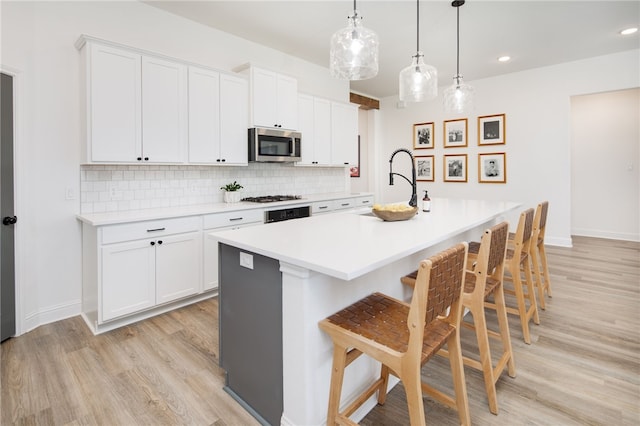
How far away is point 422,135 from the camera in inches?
267

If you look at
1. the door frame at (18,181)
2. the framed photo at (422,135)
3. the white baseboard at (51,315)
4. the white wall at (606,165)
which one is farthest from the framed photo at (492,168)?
the door frame at (18,181)

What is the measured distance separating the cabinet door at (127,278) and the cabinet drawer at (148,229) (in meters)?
0.06

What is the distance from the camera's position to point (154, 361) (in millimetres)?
2264

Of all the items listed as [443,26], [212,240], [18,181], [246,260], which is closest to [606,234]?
[443,26]

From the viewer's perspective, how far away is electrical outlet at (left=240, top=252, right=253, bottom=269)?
68.1 inches

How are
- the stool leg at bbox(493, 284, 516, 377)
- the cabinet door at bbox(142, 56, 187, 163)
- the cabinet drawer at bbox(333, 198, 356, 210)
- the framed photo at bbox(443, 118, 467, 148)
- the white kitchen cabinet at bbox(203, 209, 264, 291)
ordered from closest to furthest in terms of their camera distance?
the stool leg at bbox(493, 284, 516, 377)
the cabinet door at bbox(142, 56, 187, 163)
the white kitchen cabinet at bbox(203, 209, 264, 291)
the cabinet drawer at bbox(333, 198, 356, 210)
the framed photo at bbox(443, 118, 467, 148)

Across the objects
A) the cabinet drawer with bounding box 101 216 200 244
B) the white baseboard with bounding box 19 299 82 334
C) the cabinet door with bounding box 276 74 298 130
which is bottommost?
the white baseboard with bounding box 19 299 82 334

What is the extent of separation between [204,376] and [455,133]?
232 inches

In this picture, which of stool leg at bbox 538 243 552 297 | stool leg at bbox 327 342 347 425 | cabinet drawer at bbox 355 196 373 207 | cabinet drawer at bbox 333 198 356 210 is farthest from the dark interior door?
stool leg at bbox 538 243 552 297

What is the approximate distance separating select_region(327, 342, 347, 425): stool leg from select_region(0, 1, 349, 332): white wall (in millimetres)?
2633

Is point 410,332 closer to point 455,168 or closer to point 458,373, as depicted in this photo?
point 458,373

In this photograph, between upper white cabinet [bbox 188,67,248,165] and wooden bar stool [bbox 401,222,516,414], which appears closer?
wooden bar stool [bbox 401,222,516,414]

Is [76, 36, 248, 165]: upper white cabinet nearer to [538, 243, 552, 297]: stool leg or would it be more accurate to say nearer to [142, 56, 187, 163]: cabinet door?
[142, 56, 187, 163]: cabinet door

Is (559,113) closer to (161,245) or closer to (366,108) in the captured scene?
(366,108)
